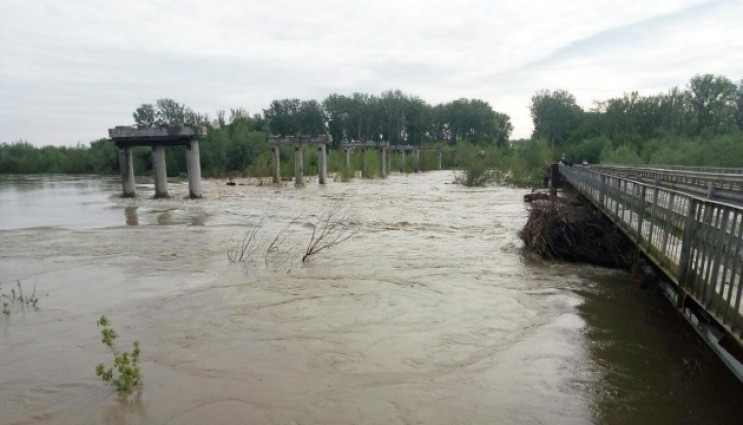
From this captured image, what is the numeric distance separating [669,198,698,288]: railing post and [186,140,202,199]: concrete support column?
20.8 metres

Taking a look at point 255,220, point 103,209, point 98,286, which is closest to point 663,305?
point 98,286

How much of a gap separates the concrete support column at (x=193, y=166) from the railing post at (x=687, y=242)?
2083 centimetres

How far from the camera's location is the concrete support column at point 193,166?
22.0m

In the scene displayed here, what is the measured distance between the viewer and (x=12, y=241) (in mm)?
11914

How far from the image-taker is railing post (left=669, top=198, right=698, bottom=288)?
16.1 feet

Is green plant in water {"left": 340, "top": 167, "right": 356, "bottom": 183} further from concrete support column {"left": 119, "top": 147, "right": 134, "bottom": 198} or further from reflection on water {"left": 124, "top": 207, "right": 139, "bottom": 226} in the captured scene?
reflection on water {"left": 124, "top": 207, "right": 139, "bottom": 226}

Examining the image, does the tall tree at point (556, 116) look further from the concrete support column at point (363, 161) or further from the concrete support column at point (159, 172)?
the concrete support column at point (159, 172)

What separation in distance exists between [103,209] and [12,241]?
749cm

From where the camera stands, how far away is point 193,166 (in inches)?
888

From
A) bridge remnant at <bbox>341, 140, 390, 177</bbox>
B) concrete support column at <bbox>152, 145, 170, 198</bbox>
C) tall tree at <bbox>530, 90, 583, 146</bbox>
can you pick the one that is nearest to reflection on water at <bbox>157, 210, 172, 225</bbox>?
concrete support column at <bbox>152, 145, 170, 198</bbox>

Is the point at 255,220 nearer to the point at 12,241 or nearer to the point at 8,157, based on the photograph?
the point at 12,241

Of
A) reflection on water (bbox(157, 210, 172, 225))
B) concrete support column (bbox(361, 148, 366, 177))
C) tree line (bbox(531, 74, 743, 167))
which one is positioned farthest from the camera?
tree line (bbox(531, 74, 743, 167))

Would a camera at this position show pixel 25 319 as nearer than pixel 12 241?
Yes

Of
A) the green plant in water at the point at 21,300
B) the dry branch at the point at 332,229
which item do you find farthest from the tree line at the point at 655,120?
the green plant in water at the point at 21,300
